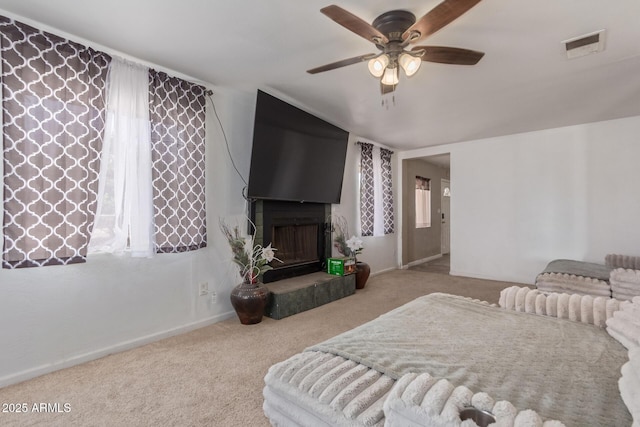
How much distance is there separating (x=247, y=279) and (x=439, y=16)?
103 inches

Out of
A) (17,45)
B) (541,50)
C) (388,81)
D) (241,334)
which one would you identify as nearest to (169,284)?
(241,334)

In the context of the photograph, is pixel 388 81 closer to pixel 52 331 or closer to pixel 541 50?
pixel 541 50

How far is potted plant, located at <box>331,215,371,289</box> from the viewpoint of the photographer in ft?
13.9

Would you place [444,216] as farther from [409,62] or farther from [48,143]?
[48,143]

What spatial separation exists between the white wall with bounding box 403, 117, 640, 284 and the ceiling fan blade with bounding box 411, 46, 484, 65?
3.40m

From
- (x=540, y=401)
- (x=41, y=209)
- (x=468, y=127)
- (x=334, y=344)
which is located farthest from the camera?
(x=468, y=127)

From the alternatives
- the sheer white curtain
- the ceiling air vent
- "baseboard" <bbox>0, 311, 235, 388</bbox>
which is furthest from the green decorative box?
the ceiling air vent

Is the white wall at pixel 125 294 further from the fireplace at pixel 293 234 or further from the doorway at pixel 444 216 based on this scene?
the doorway at pixel 444 216

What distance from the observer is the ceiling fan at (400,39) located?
5.36 ft

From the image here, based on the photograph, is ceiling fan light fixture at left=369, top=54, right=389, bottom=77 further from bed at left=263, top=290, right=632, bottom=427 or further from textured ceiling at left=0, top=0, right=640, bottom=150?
bed at left=263, top=290, right=632, bottom=427

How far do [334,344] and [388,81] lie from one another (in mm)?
1745

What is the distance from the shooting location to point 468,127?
441 centimetres

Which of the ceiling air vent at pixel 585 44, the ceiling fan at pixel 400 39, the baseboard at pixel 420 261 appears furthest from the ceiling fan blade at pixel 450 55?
the baseboard at pixel 420 261

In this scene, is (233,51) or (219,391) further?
(233,51)
